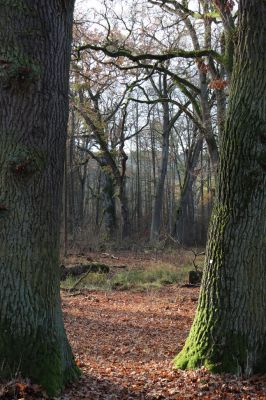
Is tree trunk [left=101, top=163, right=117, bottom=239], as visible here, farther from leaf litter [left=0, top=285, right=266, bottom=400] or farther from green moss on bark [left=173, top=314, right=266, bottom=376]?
green moss on bark [left=173, top=314, right=266, bottom=376]

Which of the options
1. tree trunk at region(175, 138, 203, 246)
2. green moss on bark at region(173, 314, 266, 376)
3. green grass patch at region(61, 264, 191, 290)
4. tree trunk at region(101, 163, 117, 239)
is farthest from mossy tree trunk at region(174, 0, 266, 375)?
tree trunk at region(101, 163, 117, 239)

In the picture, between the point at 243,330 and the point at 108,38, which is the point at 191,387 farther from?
the point at 108,38

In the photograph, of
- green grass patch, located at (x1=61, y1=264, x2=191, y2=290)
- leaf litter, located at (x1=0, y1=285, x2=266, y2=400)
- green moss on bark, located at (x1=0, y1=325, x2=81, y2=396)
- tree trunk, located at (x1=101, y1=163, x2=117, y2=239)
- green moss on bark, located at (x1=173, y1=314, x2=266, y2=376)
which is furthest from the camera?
tree trunk, located at (x1=101, y1=163, x2=117, y2=239)

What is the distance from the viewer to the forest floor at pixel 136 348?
4598mm

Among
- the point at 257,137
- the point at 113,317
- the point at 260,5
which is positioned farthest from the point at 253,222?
the point at 113,317

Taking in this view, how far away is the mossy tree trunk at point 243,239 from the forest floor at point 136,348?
11.6 inches

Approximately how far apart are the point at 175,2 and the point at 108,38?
2997 millimetres

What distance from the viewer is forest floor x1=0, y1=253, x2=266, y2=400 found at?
4.60 meters

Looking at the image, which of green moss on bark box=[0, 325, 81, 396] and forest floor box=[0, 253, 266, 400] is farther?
forest floor box=[0, 253, 266, 400]

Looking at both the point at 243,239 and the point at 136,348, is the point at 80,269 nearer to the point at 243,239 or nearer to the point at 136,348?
the point at 136,348

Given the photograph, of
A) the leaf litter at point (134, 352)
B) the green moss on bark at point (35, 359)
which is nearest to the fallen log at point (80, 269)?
the leaf litter at point (134, 352)

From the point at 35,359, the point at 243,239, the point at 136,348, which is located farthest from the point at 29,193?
the point at 136,348

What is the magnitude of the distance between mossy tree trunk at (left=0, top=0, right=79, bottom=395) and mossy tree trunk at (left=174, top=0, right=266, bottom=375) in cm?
178

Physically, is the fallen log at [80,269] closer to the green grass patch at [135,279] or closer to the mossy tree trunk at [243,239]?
the green grass patch at [135,279]
